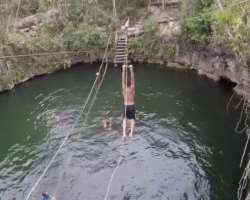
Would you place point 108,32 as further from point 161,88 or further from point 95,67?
point 161,88

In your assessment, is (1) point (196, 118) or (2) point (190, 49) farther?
(2) point (190, 49)

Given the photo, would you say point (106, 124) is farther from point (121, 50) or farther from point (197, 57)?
point (121, 50)

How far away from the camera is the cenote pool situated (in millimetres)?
13547

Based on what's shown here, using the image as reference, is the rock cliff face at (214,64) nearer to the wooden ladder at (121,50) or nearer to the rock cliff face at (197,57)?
the rock cliff face at (197,57)

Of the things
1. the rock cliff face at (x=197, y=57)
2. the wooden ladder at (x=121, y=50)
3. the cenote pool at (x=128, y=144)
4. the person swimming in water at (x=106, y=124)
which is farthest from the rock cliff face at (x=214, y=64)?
the person swimming in water at (x=106, y=124)

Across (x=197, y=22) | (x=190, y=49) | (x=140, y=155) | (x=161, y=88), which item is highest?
(x=197, y=22)

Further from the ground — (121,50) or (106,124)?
(121,50)

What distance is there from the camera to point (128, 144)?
16734 mm

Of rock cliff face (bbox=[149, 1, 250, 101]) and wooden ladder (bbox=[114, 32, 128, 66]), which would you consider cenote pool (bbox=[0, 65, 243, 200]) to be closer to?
rock cliff face (bbox=[149, 1, 250, 101])

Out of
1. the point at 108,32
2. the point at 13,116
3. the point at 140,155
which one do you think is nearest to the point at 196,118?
the point at 140,155

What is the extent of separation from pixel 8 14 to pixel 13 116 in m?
12.6

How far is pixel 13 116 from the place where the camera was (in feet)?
71.3

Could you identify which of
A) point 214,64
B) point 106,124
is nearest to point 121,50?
point 214,64

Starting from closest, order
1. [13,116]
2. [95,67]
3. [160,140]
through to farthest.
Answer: [160,140] < [13,116] < [95,67]
